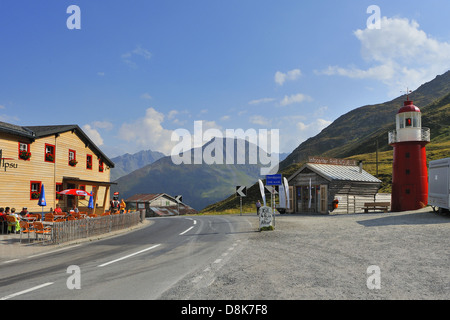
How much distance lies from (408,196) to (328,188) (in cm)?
643

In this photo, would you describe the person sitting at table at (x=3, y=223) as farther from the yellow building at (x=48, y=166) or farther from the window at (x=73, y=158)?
the window at (x=73, y=158)

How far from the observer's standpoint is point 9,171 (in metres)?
24.6

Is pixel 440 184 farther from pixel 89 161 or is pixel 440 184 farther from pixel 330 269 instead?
pixel 89 161

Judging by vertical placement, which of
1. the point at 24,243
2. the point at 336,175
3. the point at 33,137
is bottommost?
the point at 24,243

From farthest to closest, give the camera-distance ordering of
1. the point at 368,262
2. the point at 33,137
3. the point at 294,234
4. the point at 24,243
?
the point at 33,137 < the point at 294,234 < the point at 24,243 < the point at 368,262

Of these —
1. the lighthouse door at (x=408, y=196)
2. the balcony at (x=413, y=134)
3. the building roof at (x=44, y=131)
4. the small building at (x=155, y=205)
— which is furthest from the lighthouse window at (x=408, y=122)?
the small building at (x=155, y=205)

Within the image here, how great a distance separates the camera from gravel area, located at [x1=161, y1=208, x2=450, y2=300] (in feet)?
21.7

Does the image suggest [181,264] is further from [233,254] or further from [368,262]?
[368,262]

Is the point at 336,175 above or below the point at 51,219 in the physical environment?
above

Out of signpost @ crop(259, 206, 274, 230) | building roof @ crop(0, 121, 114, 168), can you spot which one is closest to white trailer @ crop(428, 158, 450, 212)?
signpost @ crop(259, 206, 274, 230)

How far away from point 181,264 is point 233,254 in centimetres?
216
